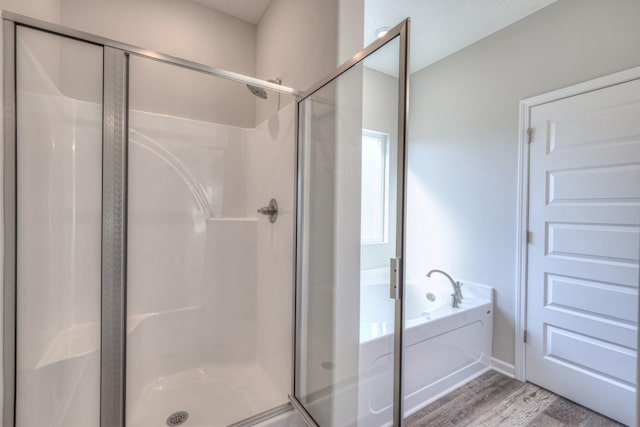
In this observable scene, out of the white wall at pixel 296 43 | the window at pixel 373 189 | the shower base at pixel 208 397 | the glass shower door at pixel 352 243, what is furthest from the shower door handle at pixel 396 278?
the shower base at pixel 208 397

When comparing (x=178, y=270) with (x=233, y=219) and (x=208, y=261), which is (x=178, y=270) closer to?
(x=208, y=261)

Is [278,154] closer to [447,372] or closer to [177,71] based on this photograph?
[177,71]

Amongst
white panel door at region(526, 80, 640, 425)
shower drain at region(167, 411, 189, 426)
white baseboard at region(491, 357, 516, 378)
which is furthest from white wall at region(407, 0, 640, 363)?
shower drain at region(167, 411, 189, 426)

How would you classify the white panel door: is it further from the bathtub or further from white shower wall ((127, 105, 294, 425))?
white shower wall ((127, 105, 294, 425))

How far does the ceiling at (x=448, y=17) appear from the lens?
6.18ft

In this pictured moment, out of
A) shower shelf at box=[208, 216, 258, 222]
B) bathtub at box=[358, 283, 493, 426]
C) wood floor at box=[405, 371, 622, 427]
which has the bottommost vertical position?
wood floor at box=[405, 371, 622, 427]

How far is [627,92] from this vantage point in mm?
1562

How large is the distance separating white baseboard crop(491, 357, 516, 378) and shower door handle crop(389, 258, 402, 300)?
6.11 ft

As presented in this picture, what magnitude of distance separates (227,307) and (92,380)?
2.67 ft

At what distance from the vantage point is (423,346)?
5.74 feet

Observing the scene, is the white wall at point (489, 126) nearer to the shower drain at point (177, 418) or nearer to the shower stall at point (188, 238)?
the shower stall at point (188, 238)

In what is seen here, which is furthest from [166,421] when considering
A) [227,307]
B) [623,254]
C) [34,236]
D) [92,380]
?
[623,254]

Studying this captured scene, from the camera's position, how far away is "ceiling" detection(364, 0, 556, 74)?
6.18 ft

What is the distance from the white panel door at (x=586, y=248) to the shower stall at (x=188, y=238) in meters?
1.51
